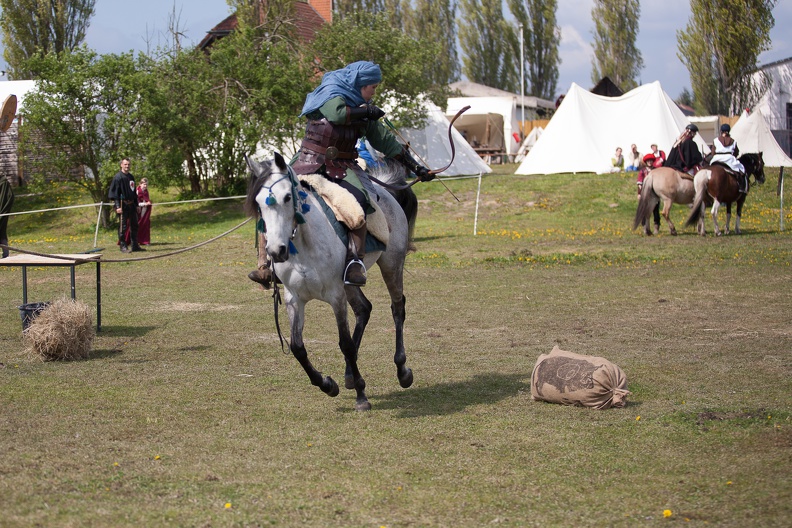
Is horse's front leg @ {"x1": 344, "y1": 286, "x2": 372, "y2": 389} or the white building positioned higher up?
the white building

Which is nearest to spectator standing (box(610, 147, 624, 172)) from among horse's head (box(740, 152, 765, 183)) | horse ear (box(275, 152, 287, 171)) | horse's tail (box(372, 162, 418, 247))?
horse's head (box(740, 152, 765, 183))

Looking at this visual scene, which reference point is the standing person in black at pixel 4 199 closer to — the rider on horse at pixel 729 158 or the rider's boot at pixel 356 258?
the rider's boot at pixel 356 258

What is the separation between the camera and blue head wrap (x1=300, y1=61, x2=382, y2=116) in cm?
696

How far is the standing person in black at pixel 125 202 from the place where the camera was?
19.9 metres

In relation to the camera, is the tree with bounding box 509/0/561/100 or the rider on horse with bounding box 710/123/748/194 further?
the tree with bounding box 509/0/561/100

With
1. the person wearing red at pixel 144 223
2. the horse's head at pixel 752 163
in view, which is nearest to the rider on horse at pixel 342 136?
the person wearing red at pixel 144 223

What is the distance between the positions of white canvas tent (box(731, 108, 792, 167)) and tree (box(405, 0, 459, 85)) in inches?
1104

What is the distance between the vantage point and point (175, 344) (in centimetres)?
937

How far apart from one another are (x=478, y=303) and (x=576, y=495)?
764 cm

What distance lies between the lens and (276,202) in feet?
19.5

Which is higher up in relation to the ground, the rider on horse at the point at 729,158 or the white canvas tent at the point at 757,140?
the white canvas tent at the point at 757,140

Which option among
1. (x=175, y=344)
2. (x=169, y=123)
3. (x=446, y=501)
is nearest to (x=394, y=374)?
(x=175, y=344)

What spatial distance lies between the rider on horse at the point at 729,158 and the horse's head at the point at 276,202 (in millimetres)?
16745

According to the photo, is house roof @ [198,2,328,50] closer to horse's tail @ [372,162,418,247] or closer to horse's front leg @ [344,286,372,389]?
horse's tail @ [372,162,418,247]
